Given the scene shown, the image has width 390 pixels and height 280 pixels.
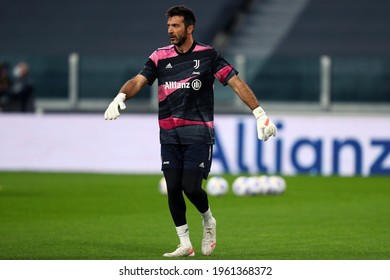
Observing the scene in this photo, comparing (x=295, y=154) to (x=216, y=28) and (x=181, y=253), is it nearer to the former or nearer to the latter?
(x=216, y=28)

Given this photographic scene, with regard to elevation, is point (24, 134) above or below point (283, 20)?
below

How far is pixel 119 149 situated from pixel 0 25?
10.8 m

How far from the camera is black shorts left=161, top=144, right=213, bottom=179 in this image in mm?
11203

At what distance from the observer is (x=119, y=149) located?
24.6 m

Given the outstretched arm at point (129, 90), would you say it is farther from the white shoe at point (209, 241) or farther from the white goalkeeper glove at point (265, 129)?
the white shoe at point (209, 241)

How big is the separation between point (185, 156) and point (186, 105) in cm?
50

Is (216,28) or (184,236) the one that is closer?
(184,236)

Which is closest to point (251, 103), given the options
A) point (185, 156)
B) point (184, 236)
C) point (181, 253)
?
point (185, 156)

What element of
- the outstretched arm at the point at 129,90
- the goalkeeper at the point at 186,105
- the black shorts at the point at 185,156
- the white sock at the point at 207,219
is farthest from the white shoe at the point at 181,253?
the outstretched arm at the point at 129,90

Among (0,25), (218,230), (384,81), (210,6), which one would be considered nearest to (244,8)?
(210,6)

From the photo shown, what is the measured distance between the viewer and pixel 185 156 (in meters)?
11.2

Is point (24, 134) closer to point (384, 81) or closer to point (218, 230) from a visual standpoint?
point (384, 81)

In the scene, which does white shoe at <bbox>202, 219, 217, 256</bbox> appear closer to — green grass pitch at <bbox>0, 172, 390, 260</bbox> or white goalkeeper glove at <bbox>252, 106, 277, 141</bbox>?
green grass pitch at <bbox>0, 172, 390, 260</bbox>
